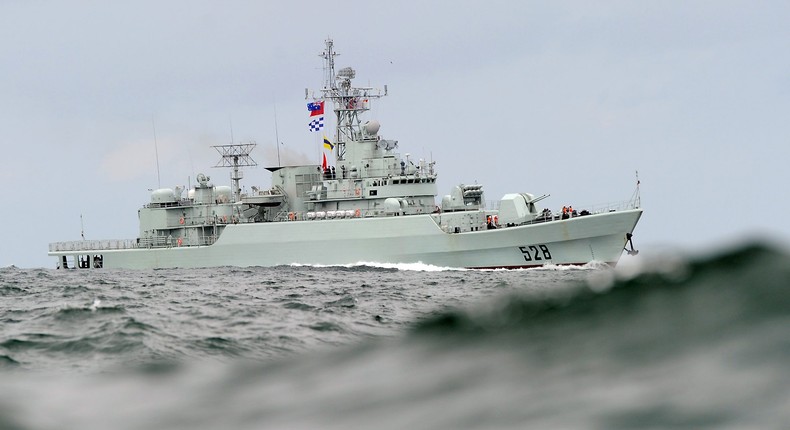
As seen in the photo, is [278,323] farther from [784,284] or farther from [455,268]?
[455,268]

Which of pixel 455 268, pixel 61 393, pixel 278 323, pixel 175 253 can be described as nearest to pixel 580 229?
pixel 455 268

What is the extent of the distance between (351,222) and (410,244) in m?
3.20

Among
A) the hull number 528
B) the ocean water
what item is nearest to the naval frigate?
the hull number 528

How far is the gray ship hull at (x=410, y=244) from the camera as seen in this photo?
40.7 metres

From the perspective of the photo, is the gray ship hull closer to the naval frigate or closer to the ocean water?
the naval frigate

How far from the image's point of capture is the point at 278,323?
13734 mm

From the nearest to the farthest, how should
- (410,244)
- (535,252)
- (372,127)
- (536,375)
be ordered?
1. (536,375)
2. (535,252)
3. (410,244)
4. (372,127)

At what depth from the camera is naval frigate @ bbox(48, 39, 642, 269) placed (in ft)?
135

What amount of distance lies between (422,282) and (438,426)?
25612mm

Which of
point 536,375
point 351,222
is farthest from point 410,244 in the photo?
point 536,375

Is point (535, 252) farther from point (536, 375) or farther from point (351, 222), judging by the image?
point (536, 375)

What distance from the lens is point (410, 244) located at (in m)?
43.2

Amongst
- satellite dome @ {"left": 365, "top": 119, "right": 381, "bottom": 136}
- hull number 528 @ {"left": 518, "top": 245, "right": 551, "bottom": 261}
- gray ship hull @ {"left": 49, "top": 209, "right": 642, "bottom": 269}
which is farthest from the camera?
satellite dome @ {"left": 365, "top": 119, "right": 381, "bottom": 136}

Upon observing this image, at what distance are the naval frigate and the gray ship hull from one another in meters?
0.04
